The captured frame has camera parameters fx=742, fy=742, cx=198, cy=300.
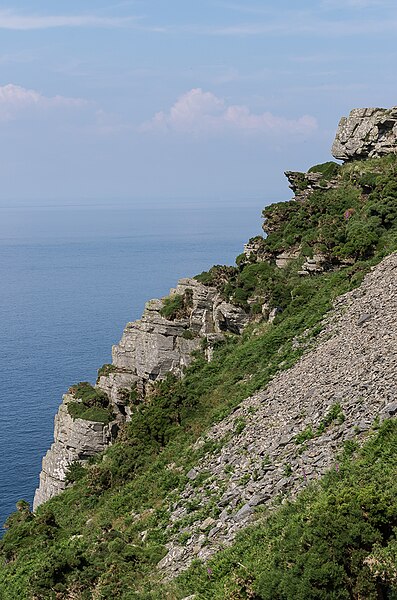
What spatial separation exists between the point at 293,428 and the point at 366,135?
104 feet

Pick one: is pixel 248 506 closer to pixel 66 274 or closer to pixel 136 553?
pixel 136 553

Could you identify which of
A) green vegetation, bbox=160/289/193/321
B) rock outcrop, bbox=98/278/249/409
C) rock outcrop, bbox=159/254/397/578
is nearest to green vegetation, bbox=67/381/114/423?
rock outcrop, bbox=98/278/249/409

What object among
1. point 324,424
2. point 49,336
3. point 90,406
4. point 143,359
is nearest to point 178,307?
point 143,359

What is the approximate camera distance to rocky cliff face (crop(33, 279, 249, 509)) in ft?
136

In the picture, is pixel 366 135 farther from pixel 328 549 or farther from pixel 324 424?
pixel 328 549

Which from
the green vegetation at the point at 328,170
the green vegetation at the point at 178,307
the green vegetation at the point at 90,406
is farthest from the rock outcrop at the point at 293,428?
the green vegetation at the point at 328,170

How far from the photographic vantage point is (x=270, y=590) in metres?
15.3

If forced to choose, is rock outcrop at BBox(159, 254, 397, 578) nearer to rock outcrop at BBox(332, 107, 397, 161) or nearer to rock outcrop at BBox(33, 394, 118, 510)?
rock outcrop at BBox(33, 394, 118, 510)

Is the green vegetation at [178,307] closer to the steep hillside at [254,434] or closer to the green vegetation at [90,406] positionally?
the steep hillside at [254,434]

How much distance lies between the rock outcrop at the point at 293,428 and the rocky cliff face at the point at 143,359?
35.8ft

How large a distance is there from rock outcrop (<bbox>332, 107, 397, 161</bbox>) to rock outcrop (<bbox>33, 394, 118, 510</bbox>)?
2508cm

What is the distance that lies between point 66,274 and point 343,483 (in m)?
182

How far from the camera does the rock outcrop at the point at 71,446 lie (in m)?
41.4

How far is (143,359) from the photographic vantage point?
143 feet
